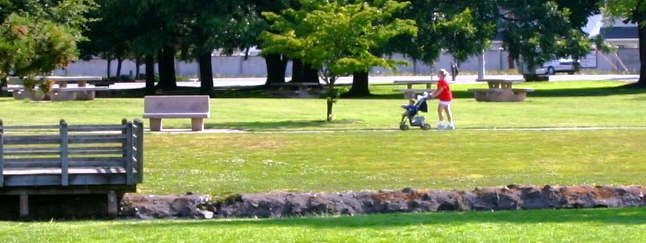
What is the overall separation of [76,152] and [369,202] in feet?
15.3

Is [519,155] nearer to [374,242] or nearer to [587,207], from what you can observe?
[587,207]

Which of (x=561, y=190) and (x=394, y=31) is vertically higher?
(x=394, y=31)

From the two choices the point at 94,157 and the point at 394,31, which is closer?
the point at 94,157

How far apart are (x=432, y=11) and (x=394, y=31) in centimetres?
1874

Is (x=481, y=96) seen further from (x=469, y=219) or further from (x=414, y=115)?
(x=469, y=219)

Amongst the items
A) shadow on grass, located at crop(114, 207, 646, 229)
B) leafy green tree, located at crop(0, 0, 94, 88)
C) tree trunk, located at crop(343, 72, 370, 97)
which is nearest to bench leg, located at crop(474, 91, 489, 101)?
tree trunk, located at crop(343, 72, 370, 97)

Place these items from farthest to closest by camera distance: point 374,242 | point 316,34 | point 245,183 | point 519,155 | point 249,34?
point 249,34 < point 316,34 < point 519,155 < point 245,183 < point 374,242

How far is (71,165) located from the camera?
61.1ft

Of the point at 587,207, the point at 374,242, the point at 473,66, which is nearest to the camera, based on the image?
the point at 374,242

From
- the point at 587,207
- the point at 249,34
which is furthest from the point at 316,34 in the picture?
the point at 249,34

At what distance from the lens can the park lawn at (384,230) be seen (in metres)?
12.3

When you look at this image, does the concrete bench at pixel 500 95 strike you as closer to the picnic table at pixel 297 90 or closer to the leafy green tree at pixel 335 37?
the picnic table at pixel 297 90

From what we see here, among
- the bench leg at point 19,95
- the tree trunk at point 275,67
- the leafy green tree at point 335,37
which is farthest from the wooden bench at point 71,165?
the tree trunk at point 275,67

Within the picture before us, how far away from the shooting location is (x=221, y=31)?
48.4 m
